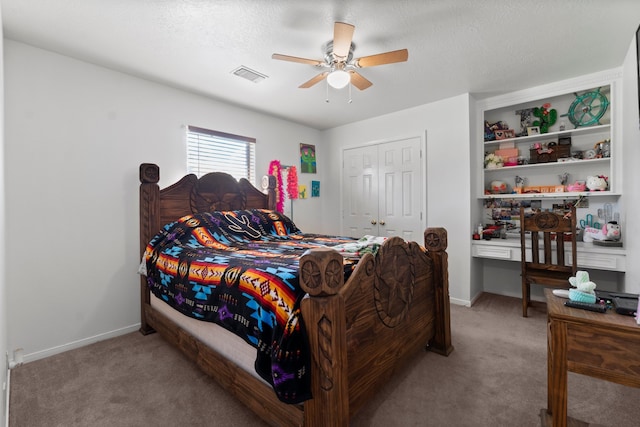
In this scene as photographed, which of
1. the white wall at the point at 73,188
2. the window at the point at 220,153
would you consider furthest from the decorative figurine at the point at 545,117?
the white wall at the point at 73,188

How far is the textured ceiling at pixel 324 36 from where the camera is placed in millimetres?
1896

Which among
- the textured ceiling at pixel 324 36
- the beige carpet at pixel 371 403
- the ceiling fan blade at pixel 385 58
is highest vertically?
the textured ceiling at pixel 324 36

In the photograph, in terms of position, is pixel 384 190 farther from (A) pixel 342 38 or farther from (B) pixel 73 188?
(B) pixel 73 188

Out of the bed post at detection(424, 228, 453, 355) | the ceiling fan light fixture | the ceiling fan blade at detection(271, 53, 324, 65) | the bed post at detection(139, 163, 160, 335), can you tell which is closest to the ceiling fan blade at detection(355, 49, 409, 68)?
the ceiling fan light fixture

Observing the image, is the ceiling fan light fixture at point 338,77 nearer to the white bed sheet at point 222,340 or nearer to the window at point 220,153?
the window at point 220,153

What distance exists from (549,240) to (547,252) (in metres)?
0.12

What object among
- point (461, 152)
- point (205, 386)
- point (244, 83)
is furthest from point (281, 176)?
point (205, 386)

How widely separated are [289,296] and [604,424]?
1.76m

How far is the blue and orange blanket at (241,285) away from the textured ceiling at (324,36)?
145 centimetres

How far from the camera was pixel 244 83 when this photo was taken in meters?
3.01

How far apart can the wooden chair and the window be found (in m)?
3.23

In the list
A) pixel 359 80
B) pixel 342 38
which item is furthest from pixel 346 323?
pixel 359 80

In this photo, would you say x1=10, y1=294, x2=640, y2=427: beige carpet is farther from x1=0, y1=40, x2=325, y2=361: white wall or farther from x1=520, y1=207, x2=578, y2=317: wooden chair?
x1=520, y1=207, x2=578, y2=317: wooden chair

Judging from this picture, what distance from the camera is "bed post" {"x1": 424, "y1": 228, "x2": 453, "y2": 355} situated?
2.21 metres
